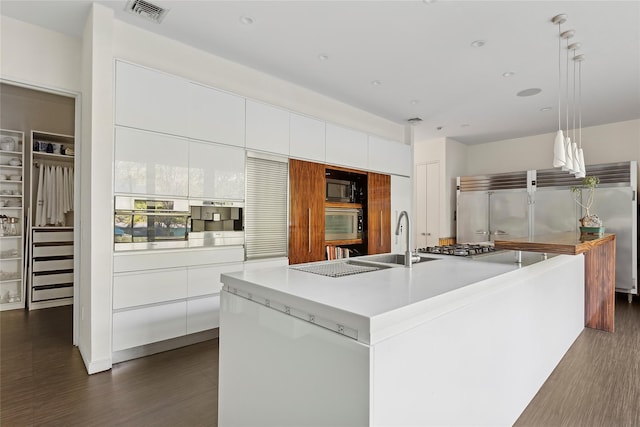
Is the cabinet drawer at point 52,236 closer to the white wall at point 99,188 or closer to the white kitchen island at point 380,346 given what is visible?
the white wall at point 99,188

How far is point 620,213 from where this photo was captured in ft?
16.0

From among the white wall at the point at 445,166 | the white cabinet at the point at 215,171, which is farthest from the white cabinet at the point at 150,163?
the white wall at the point at 445,166

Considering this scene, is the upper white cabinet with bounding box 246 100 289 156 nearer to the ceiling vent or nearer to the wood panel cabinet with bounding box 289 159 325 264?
the wood panel cabinet with bounding box 289 159 325 264

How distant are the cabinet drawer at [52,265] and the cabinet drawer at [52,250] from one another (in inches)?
3.7

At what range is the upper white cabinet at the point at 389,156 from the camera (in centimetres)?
482

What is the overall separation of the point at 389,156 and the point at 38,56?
165 inches

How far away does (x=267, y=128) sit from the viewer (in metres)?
3.54

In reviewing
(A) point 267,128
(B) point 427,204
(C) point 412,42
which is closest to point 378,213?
(A) point 267,128

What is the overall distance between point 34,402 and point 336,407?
2174mm

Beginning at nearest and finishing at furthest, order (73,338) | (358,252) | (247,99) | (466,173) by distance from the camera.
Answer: (73,338) → (247,99) → (358,252) → (466,173)

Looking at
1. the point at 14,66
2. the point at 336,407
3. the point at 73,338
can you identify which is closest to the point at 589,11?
the point at 336,407

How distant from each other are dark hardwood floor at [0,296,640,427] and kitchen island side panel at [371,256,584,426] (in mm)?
199

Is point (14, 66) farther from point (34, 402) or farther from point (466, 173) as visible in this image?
point (466, 173)

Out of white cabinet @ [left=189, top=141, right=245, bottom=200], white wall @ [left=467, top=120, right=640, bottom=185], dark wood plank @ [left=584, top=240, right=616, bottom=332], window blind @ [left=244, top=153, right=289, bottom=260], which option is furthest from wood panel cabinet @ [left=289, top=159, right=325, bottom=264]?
white wall @ [left=467, top=120, right=640, bottom=185]
